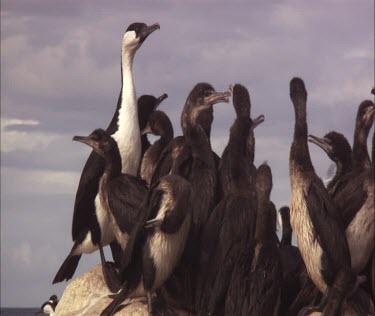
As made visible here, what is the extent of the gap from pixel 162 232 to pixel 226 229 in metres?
Result: 0.63

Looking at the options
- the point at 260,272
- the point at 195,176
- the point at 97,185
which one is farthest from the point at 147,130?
the point at 260,272

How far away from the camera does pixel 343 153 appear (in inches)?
545

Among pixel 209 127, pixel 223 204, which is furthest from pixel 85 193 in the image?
pixel 223 204

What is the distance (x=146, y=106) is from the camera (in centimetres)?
1681

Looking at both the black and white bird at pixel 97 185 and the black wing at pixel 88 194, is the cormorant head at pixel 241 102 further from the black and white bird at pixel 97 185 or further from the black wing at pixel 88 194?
the black wing at pixel 88 194

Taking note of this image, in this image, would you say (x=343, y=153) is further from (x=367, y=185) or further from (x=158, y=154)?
(x=158, y=154)

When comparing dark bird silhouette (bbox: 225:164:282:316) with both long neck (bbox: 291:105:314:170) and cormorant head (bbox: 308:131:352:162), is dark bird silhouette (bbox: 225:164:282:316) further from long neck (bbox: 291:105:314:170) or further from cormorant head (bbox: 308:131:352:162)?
cormorant head (bbox: 308:131:352:162)

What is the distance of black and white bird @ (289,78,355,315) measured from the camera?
1234cm

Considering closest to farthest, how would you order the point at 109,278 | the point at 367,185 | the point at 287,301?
the point at 367,185 < the point at 287,301 < the point at 109,278

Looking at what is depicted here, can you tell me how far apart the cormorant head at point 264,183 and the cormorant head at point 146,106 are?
3873 millimetres

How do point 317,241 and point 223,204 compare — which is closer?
point 317,241

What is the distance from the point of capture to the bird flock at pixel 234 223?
41.0 ft

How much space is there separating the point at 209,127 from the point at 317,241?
3088 mm

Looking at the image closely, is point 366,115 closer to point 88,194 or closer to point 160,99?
point 88,194
